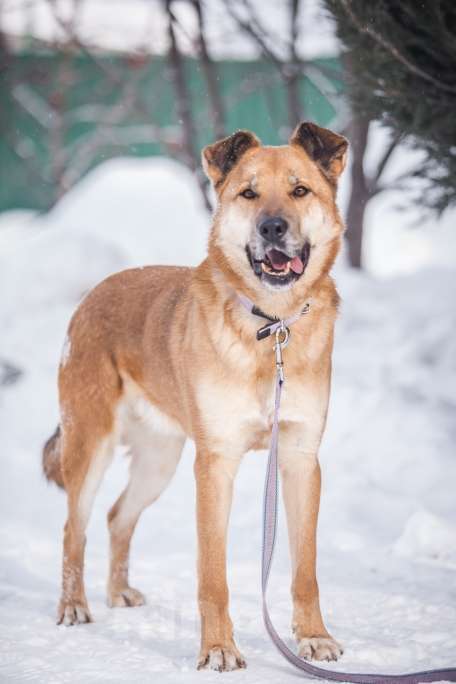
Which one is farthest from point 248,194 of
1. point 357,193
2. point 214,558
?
point 357,193

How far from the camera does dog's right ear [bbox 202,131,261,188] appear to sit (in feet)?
12.8

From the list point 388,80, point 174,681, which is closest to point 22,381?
point 388,80

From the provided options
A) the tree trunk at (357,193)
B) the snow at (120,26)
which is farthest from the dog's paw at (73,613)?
the snow at (120,26)

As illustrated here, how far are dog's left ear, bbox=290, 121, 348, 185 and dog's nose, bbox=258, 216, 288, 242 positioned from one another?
0.60 meters

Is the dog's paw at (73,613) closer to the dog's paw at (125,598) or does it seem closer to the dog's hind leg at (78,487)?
the dog's hind leg at (78,487)

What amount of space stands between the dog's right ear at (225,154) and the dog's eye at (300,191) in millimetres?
367

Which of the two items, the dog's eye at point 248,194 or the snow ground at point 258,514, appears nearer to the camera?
the snow ground at point 258,514

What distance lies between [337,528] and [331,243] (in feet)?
7.66

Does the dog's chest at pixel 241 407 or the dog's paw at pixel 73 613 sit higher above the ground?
the dog's chest at pixel 241 407

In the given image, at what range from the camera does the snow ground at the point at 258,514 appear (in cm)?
361

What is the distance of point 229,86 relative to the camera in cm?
1306

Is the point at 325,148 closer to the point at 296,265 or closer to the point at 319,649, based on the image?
the point at 296,265

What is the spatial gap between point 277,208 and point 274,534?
4.17 ft

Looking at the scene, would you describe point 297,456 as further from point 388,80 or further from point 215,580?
point 388,80
